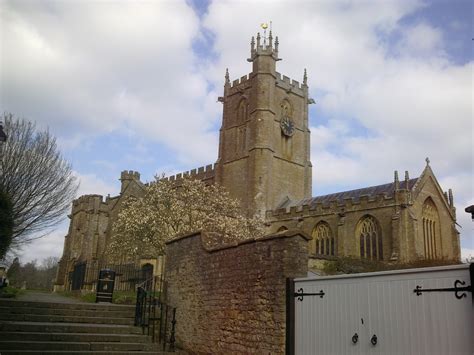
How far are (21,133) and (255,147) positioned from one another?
26477 millimetres

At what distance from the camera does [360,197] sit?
34.0 m

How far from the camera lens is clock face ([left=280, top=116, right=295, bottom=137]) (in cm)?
4628

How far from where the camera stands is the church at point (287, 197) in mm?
32812

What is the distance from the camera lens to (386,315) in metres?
6.76

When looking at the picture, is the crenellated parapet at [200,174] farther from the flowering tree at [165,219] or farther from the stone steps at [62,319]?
the stone steps at [62,319]

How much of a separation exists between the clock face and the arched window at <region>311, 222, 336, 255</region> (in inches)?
515

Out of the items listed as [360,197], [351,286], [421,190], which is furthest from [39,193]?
[421,190]

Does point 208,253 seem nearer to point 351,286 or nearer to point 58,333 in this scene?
point 58,333

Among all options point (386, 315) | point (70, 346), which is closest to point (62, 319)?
point (70, 346)

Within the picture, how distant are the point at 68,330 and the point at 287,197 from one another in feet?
115

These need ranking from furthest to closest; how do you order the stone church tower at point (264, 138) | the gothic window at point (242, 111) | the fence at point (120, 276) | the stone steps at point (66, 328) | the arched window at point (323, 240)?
the gothic window at point (242, 111) < the stone church tower at point (264, 138) < the arched window at point (323, 240) < the fence at point (120, 276) < the stone steps at point (66, 328)

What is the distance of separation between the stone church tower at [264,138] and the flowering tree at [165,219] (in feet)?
45.9

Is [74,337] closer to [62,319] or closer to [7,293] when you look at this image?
[62,319]

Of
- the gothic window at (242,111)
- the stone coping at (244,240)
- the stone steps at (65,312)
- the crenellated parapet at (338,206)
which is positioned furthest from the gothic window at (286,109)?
the stone steps at (65,312)
